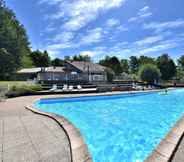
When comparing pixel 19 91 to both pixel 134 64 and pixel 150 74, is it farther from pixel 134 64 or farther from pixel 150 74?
pixel 134 64

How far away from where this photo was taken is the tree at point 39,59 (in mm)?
56250

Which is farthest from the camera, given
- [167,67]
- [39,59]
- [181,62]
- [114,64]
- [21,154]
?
[114,64]

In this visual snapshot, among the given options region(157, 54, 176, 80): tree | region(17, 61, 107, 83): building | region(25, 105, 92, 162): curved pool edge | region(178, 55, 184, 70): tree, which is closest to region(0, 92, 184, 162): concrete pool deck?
region(25, 105, 92, 162): curved pool edge

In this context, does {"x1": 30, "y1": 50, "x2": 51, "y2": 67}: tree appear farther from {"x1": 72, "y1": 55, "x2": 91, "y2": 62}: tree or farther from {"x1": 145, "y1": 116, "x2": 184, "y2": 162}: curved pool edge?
{"x1": 145, "y1": 116, "x2": 184, "y2": 162}: curved pool edge

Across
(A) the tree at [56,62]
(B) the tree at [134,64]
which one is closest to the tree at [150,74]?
(B) the tree at [134,64]

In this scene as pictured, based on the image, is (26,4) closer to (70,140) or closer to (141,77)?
(70,140)

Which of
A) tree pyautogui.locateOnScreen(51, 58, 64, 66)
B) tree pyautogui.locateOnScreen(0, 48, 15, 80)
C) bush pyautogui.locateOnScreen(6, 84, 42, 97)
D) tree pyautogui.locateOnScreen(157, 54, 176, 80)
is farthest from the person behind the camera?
tree pyautogui.locateOnScreen(51, 58, 64, 66)

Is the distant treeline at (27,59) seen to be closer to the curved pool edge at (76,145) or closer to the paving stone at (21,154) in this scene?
the curved pool edge at (76,145)

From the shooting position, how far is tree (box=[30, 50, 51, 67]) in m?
56.2

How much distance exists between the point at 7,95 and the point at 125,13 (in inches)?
498

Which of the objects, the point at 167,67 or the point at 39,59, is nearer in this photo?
the point at 167,67

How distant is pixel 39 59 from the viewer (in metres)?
56.5

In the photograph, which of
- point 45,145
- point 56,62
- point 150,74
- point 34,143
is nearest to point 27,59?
point 56,62

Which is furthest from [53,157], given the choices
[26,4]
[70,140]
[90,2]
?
[26,4]
